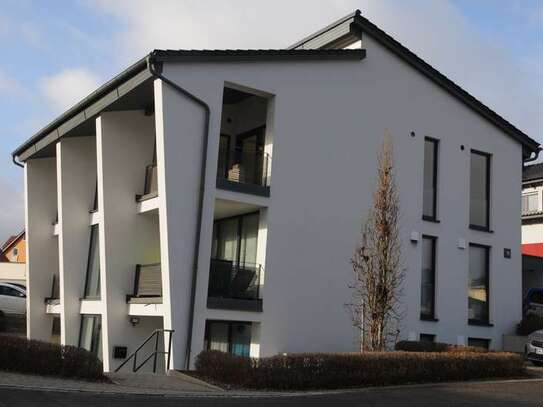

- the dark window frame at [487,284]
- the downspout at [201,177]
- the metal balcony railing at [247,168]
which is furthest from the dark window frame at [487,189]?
the downspout at [201,177]

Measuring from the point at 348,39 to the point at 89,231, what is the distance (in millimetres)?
10055

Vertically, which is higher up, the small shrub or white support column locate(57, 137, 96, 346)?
white support column locate(57, 137, 96, 346)

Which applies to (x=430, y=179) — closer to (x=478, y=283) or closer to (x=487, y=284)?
(x=478, y=283)

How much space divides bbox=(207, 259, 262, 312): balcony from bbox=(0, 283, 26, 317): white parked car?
16.2 m

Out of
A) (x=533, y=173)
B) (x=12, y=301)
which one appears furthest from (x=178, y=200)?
(x=533, y=173)

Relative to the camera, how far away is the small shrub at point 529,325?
22156 mm

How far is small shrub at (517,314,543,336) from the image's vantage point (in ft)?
72.7

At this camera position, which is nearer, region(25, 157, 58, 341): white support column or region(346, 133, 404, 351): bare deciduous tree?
region(346, 133, 404, 351): bare deciduous tree

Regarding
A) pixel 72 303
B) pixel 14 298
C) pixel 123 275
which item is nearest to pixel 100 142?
pixel 123 275

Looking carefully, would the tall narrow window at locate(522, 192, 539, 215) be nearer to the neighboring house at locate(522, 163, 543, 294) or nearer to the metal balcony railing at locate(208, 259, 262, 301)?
the neighboring house at locate(522, 163, 543, 294)

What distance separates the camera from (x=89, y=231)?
914 inches

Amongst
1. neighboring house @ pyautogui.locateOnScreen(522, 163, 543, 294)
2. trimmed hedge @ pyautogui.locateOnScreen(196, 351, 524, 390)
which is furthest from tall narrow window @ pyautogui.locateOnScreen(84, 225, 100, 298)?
neighboring house @ pyautogui.locateOnScreen(522, 163, 543, 294)

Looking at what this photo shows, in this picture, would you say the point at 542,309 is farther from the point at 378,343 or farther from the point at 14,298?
the point at 14,298

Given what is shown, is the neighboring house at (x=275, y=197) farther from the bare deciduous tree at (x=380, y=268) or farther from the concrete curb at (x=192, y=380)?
the concrete curb at (x=192, y=380)
